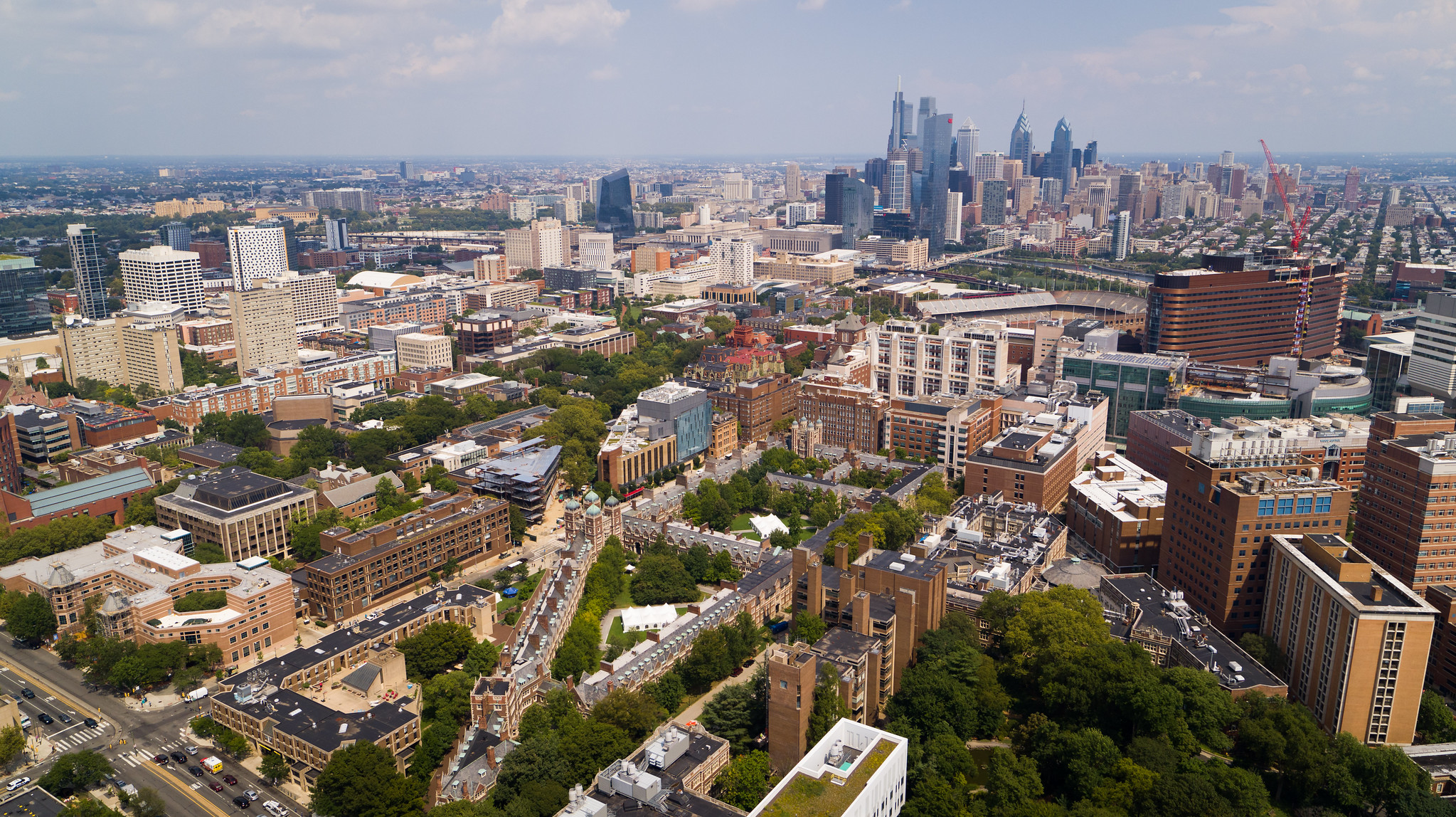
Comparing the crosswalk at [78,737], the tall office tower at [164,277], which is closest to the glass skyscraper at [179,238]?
the tall office tower at [164,277]

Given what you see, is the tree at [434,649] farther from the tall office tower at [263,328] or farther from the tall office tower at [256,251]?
the tall office tower at [256,251]

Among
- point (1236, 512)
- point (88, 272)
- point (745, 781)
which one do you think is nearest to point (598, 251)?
point (88, 272)

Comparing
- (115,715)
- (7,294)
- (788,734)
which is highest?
(7,294)

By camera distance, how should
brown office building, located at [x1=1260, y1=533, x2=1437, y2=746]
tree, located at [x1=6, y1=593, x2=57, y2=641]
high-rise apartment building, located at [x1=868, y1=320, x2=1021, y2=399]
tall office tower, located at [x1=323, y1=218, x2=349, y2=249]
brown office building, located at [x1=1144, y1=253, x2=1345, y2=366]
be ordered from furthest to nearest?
tall office tower, located at [x1=323, y1=218, x2=349, y2=249]
brown office building, located at [x1=1144, y1=253, x2=1345, y2=366]
high-rise apartment building, located at [x1=868, y1=320, x2=1021, y2=399]
tree, located at [x1=6, y1=593, x2=57, y2=641]
brown office building, located at [x1=1260, y1=533, x2=1437, y2=746]

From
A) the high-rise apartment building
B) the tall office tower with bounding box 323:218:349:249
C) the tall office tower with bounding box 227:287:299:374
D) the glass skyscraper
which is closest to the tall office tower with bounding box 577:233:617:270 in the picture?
the tall office tower with bounding box 323:218:349:249

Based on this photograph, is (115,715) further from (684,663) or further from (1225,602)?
(1225,602)

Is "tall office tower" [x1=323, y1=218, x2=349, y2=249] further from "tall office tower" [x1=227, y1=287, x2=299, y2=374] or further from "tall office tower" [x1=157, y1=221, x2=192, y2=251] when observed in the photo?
"tall office tower" [x1=227, y1=287, x2=299, y2=374]

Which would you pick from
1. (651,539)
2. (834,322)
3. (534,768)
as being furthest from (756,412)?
(534,768)
